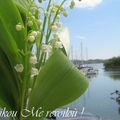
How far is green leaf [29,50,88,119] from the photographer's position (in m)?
0.75

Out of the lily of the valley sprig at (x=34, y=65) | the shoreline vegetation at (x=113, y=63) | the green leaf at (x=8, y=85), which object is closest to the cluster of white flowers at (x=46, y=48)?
the lily of the valley sprig at (x=34, y=65)

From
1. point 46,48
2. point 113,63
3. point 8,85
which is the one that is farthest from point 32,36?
point 113,63

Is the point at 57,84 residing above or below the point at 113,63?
below

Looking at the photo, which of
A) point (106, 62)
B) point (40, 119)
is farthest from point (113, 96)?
point (106, 62)

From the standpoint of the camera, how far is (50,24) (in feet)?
2.71

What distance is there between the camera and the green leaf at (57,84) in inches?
29.7

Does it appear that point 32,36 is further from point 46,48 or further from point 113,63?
point 113,63

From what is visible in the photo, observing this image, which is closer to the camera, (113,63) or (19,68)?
(19,68)

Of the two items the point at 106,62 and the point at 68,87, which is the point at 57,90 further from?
the point at 106,62

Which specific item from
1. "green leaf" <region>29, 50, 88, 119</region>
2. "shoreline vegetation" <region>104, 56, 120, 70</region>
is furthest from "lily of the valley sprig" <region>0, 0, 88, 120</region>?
"shoreline vegetation" <region>104, 56, 120, 70</region>

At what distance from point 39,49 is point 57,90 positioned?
0.39 ft

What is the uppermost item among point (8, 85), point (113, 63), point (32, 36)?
point (113, 63)

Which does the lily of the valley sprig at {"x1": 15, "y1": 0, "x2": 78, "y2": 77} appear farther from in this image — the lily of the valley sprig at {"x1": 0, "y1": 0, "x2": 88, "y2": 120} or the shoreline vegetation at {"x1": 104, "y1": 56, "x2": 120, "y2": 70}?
the shoreline vegetation at {"x1": 104, "y1": 56, "x2": 120, "y2": 70}

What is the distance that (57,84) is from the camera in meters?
0.77
